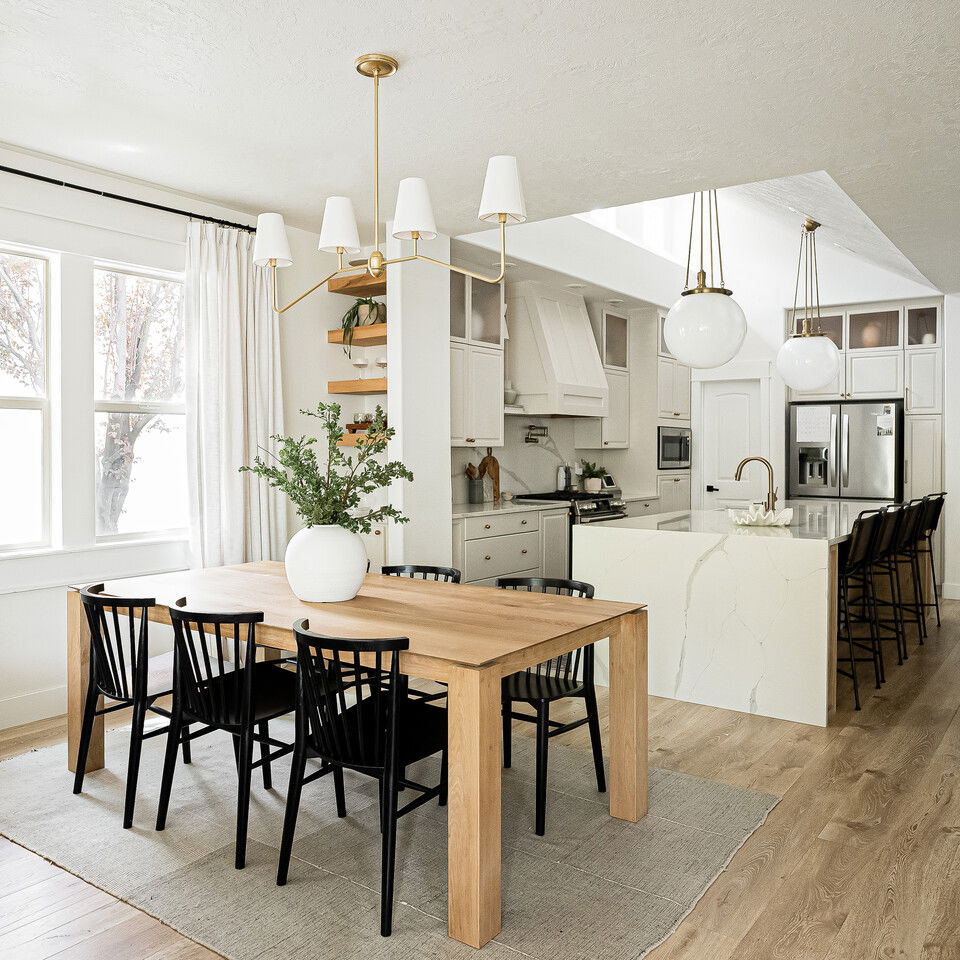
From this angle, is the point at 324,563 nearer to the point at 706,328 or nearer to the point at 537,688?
the point at 537,688

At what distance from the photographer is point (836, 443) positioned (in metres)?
7.20

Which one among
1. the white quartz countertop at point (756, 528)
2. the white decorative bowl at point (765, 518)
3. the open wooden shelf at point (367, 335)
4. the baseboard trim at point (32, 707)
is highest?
the open wooden shelf at point (367, 335)

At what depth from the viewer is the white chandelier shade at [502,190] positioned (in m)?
2.42

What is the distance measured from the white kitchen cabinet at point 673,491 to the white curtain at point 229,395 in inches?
161

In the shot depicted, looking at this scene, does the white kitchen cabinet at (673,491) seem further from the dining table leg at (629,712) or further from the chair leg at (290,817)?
the chair leg at (290,817)

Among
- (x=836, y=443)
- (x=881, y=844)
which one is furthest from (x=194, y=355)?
(x=836, y=443)

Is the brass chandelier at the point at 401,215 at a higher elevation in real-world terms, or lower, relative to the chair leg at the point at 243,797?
higher

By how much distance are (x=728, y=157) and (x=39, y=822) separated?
3.65 meters

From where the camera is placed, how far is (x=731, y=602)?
3.95 meters

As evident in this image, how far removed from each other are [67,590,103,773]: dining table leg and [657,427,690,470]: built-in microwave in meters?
5.39

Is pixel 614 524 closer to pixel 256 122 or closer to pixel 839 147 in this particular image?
pixel 839 147

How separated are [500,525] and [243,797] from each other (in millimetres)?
3220

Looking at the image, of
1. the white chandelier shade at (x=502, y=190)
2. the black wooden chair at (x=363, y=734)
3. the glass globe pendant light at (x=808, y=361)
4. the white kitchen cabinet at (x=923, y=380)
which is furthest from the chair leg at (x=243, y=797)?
the white kitchen cabinet at (x=923, y=380)

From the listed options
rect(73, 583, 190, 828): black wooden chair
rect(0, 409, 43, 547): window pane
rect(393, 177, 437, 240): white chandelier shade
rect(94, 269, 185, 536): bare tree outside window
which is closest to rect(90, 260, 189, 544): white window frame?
rect(94, 269, 185, 536): bare tree outside window
